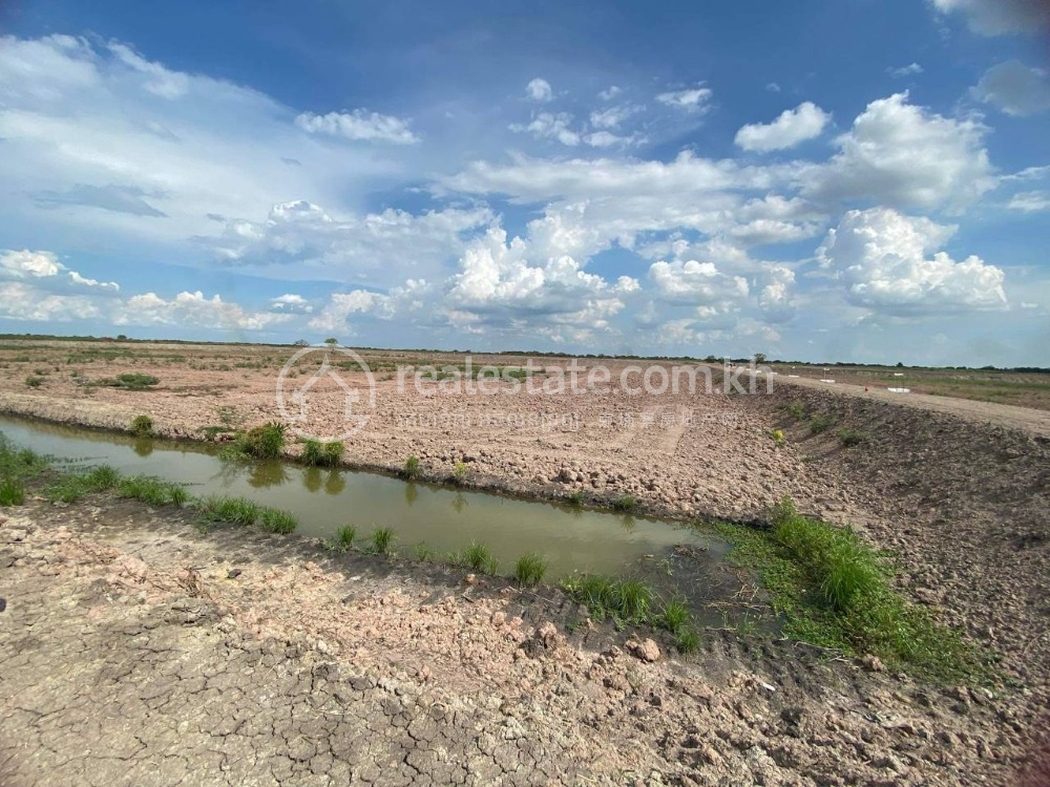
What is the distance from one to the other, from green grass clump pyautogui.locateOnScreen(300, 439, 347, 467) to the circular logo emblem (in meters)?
1.15

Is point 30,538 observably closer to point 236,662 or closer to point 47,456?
point 236,662

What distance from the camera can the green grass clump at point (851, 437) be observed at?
51.2ft

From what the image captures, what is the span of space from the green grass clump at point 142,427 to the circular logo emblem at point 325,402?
4287 mm

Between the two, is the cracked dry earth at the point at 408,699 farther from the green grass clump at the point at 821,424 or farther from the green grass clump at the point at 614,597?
the green grass clump at the point at 821,424

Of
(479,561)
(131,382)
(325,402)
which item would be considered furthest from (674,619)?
(131,382)

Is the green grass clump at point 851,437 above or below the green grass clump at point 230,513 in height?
above

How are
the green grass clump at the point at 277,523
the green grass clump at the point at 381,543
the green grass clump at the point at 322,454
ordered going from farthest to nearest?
1. the green grass clump at the point at 322,454
2. the green grass clump at the point at 277,523
3. the green grass clump at the point at 381,543

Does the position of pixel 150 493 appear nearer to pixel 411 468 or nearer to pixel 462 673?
pixel 411 468

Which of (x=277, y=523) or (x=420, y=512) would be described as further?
(x=420, y=512)

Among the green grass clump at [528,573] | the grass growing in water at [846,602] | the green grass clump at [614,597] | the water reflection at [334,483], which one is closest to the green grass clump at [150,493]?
the water reflection at [334,483]

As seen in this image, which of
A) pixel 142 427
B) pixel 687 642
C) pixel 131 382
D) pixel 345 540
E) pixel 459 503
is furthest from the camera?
pixel 131 382

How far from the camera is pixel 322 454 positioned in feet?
48.1

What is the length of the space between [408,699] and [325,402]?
22297mm

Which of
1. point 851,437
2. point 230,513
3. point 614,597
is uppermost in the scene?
point 851,437
